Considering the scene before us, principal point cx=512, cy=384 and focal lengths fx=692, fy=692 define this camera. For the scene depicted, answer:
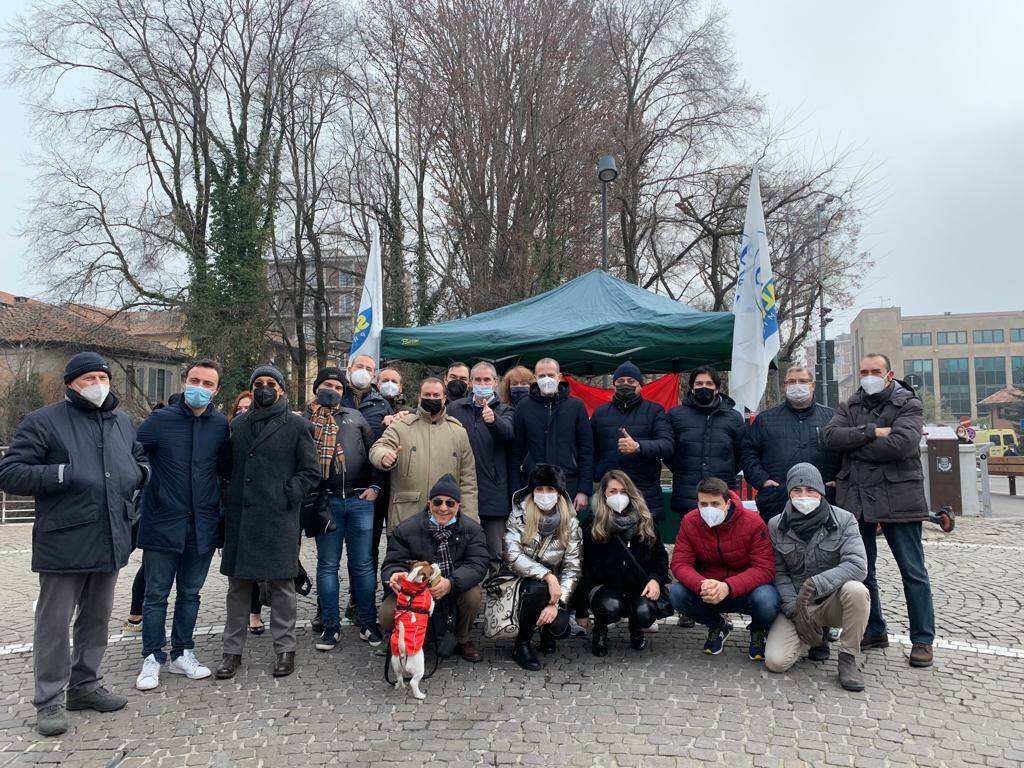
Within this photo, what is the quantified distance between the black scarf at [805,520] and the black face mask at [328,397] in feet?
10.4

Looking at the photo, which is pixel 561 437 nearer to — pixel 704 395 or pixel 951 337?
pixel 704 395

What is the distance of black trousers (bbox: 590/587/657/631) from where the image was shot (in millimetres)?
4645

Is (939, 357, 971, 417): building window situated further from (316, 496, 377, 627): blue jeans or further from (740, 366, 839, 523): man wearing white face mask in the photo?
(316, 496, 377, 627): blue jeans

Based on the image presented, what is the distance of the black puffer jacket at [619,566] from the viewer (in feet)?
15.6

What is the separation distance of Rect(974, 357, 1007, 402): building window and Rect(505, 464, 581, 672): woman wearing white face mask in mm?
94740

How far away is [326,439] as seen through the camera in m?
4.84

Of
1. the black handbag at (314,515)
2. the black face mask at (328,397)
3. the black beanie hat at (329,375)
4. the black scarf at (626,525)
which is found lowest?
the black scarf at (626,525)

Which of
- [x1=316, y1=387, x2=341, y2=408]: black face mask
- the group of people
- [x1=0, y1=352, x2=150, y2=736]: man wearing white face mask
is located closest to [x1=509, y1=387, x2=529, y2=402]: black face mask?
the group of people

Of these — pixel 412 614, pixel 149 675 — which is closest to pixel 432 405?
pixel 412 614

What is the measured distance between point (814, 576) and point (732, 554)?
1.68 ft

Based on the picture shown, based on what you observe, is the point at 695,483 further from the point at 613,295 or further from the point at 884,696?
the point at 613,295

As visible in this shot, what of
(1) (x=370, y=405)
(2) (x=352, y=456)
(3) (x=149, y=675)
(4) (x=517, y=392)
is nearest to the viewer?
(3) (x=149, y=675)

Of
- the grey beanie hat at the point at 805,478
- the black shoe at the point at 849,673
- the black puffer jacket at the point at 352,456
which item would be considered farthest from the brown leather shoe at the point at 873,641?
the black puffer jacket at the point at 352,456

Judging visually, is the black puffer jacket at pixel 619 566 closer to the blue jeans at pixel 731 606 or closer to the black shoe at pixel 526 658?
the blue jeans at pixel 731 606
